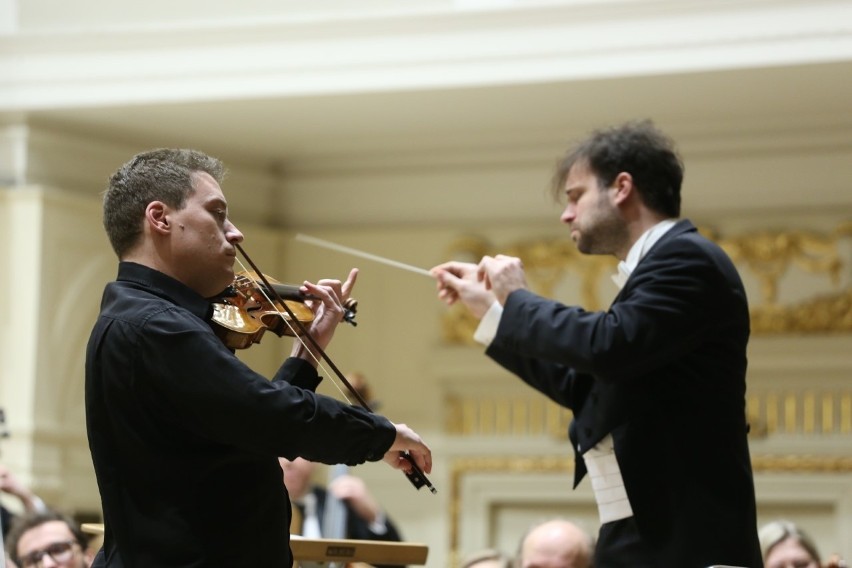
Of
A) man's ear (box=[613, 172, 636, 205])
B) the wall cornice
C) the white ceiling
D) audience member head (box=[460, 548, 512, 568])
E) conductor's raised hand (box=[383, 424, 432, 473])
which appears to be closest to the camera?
conductor's raised hand (box=[383, 424, 432, 473])

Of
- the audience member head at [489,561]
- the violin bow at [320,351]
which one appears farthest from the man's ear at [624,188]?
the audience member head at [489,561]

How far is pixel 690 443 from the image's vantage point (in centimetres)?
287

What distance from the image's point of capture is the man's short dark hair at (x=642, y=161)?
3.16 m

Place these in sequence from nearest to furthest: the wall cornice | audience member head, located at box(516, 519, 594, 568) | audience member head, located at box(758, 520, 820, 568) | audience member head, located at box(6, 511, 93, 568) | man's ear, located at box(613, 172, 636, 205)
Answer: man's ear, located at box(613, 172, 636, 205) → audience member head, located at box(516, 519, 594, 568) → audience member head, located at box(6, 511, 93, 568) → audience member head, located at box(758, 520, 820, 568) → the wall cornice

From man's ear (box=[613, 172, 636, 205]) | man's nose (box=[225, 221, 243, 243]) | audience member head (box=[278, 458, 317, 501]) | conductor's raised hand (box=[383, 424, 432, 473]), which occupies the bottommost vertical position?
audience member head (box=[278, 458, 317, 501])

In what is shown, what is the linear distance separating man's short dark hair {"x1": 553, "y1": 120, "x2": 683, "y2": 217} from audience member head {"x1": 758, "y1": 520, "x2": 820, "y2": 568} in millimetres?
1892

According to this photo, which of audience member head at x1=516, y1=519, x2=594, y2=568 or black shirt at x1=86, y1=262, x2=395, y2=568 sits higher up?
black shirt at x1=86, y1=262, x2=395, y2=568

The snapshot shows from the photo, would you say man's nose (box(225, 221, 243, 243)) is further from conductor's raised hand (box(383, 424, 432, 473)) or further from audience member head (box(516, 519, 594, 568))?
audience member head (box(516, 519, 594, 568))

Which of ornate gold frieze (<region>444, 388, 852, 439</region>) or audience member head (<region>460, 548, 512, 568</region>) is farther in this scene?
ornate gold frieze (<region>444, 388, 852, 439</region>)

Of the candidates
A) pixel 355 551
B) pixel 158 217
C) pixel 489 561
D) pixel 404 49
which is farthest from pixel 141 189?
pixel 404 49

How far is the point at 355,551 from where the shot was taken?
3199mm

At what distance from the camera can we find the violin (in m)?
2.71

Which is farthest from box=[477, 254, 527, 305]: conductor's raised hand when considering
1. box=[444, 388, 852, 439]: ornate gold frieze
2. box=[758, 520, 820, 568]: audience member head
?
box=[444, 388, 852, 439]: ornate gold frieze

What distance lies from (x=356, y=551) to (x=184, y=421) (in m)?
0.84
